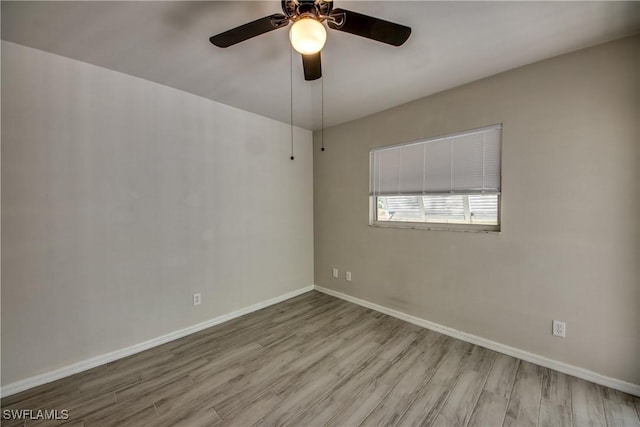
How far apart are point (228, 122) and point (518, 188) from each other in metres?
3.00

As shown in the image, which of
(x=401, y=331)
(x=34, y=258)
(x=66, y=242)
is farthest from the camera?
(x=401, y=331)

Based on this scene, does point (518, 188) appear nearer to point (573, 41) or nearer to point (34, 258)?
point (573, 41)

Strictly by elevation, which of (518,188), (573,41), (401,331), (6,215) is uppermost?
(573,41)

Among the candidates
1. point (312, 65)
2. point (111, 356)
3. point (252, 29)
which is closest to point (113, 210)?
point (111, 356)

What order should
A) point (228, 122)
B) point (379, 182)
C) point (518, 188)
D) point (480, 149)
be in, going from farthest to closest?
point (379, 182) < point (228, 122) < point (480, 149) < point (518, 188)

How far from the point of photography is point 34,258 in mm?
1949

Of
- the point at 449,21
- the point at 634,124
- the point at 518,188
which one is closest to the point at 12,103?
the point at 449,21

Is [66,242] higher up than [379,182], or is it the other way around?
[379,182]

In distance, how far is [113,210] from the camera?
2277 mm

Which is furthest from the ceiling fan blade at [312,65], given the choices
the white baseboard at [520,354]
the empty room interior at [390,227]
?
the white baseboard at [520,354]

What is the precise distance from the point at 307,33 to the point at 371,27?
1.19 ft

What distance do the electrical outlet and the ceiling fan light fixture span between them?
2.70 metres

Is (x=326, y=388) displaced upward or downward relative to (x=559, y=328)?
downward

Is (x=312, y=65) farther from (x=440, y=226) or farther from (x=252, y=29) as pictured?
(x=440, y=226)
